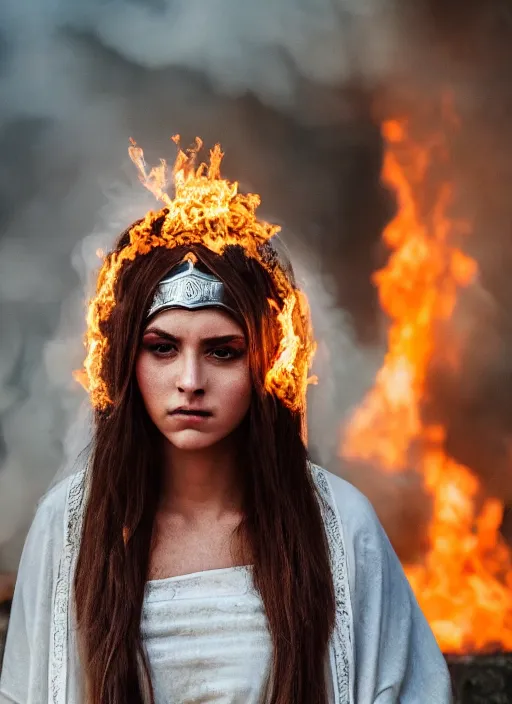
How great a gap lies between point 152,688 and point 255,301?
0.82 meters

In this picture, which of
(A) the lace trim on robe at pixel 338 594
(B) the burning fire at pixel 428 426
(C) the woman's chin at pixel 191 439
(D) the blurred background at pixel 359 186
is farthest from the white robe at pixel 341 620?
(B) the burning fire at pixel 428 426

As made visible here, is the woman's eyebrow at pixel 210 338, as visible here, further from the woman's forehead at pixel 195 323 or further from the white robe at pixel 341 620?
the white robe at pixel 341 620

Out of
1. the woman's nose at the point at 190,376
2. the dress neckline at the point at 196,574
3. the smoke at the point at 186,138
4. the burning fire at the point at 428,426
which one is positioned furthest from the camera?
the burning fire at the point at 428,426

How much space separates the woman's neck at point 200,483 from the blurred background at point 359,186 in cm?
156

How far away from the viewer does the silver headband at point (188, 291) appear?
1.78 meters

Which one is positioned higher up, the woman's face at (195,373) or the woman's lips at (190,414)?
the woman's face at (195,373)

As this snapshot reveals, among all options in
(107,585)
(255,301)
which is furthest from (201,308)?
(107,585)

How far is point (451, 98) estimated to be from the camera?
3.67m

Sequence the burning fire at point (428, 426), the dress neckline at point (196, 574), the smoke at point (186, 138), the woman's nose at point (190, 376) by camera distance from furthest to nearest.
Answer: the burning fire at point (428, 426)
the smoke at point (186, 138)
the dress neckline at point (196, 574)
the woman's nose at point (190, 376)

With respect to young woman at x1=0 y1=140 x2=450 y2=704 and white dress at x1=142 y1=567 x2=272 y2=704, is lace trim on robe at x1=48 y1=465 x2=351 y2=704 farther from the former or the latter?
white dress at x1=142 y1=567 x2=272 y2=704

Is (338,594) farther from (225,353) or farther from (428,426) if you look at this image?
(428,426)

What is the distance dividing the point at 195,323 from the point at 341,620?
694mm

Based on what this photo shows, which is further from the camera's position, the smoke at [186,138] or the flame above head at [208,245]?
the smoke at [186,138]

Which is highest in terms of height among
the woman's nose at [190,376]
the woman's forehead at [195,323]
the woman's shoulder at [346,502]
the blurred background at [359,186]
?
the blurred background at [359,186]
